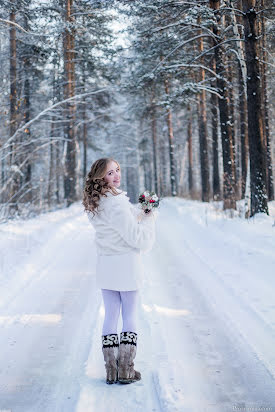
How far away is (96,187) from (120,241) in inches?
20.2

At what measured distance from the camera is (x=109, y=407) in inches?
98.7

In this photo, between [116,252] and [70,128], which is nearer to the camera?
[116,252]

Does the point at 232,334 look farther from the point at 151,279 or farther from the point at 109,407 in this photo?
the point at 151,279

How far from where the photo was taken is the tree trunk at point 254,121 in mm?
9461

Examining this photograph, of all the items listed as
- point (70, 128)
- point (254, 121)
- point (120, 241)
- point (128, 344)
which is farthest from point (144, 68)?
point (128, 344)

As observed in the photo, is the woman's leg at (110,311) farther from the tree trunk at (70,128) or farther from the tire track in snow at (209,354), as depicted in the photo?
the tree trunk at (70,128)

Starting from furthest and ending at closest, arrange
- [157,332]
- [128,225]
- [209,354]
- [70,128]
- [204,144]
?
[70,128] → [204,144] → [157,332] → [209,354] → [128,225]

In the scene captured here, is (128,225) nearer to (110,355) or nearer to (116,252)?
(116,252)

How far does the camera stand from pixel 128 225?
2.82m

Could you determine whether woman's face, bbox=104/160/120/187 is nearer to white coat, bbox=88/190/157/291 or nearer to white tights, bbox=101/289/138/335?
white coat, bbox=88/190/157/291

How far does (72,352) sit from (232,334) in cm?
177

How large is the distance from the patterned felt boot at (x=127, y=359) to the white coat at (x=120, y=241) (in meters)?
0.45

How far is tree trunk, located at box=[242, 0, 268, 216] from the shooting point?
9461mm

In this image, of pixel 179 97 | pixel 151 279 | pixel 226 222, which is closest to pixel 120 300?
pixel 151 279
